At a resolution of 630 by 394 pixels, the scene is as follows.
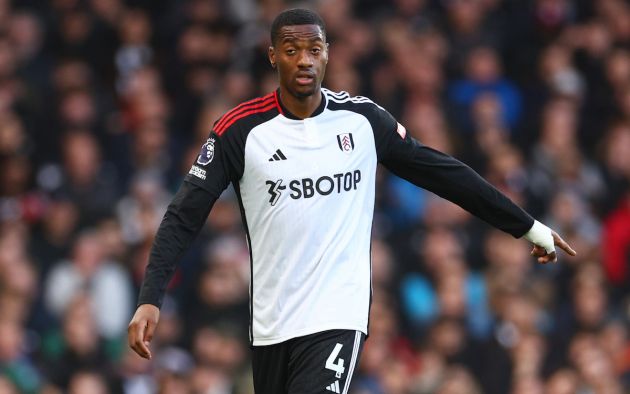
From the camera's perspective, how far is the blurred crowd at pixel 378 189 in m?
10.8

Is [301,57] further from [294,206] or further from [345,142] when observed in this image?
[294,206]

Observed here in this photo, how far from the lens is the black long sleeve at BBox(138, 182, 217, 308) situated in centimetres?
620

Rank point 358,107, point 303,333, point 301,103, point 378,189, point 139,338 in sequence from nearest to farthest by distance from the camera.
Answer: point 139,338 → point 303,333 → point 301,103 → point 358,107 → point 378,189

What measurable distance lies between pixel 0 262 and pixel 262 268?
4775 mm

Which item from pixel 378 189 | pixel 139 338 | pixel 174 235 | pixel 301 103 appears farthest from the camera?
pixel 378 189

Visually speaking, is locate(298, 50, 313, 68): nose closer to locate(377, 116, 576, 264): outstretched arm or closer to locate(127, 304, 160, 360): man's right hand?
locate(377, 116, 576, 264): outstretched arm

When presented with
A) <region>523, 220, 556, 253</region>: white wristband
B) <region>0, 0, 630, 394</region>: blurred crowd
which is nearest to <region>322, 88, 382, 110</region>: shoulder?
<region>523, 220, 556, 253</region>: white wristband

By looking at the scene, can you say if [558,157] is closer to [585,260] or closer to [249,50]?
[585,260]

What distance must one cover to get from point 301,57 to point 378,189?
19.7 ft

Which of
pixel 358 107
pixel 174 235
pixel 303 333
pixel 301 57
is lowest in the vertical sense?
pixel 303 333

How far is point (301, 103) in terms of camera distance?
6500 mm

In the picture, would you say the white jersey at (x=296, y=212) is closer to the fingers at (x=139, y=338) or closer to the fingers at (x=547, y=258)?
the fingers at (x=139, y=338)

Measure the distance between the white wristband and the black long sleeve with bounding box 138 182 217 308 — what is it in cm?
152

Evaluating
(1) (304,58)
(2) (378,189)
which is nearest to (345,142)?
(1) (304,58)
